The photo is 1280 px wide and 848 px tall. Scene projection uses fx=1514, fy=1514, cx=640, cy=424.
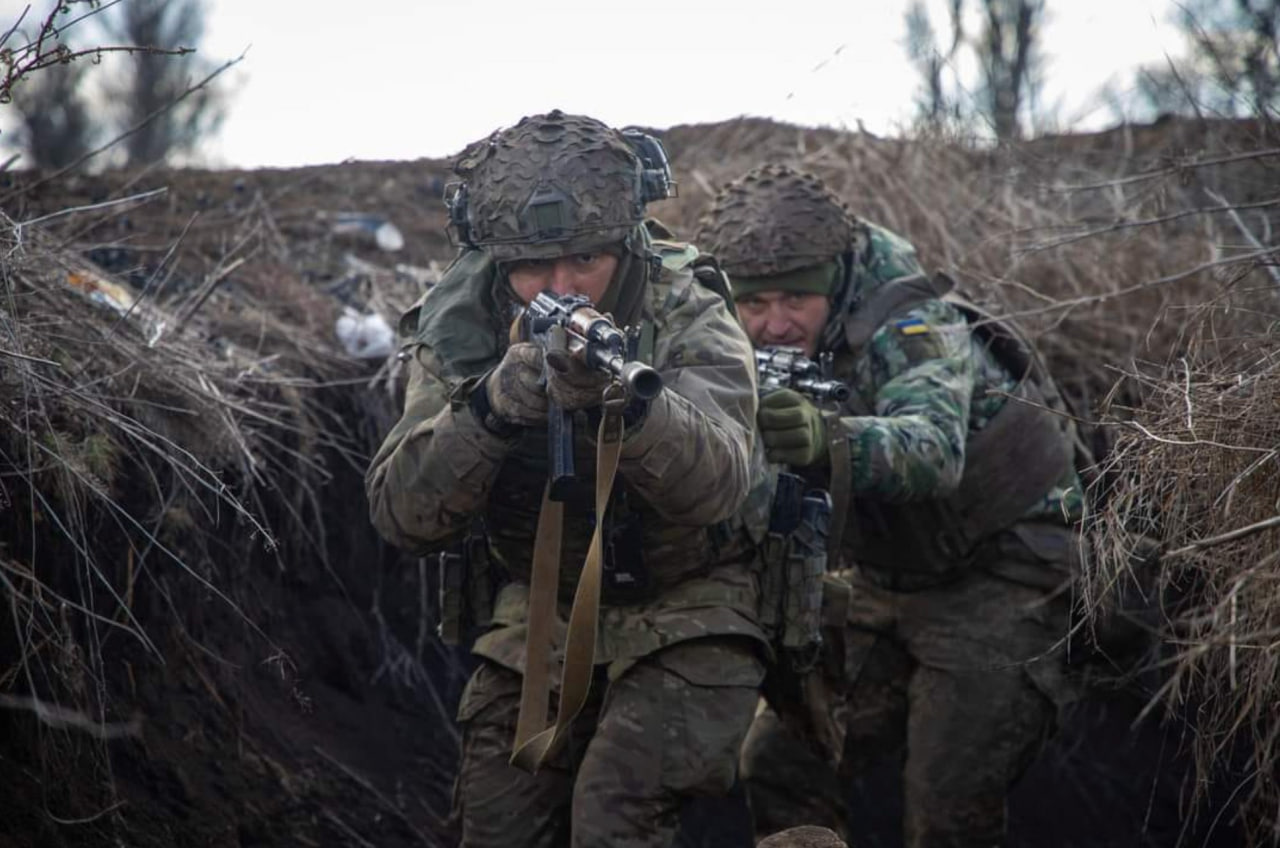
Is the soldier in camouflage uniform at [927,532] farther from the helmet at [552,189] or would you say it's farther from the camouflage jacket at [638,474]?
the helmet at [552,189]

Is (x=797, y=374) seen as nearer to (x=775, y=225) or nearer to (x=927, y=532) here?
(x=775, y=225)

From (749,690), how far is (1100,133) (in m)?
6.88

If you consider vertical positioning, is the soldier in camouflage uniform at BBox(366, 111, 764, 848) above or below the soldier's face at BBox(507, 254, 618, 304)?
below

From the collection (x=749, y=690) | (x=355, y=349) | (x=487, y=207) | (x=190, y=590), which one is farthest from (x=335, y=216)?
(x=749, y=690)

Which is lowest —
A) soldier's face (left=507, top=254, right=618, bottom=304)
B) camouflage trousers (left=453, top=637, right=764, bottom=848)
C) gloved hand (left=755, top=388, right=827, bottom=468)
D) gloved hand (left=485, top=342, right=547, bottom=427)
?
camouflage trousers (left=453, top=637, right=764, bottom=848)

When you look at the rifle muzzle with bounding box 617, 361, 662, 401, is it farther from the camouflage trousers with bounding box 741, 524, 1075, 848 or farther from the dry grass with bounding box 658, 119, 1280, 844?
the camouflage trousers with bounding box 741, 524, 1075, 848

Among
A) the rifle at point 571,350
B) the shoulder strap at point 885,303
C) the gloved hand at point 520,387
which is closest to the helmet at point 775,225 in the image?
the shoulder strap at point 885,303

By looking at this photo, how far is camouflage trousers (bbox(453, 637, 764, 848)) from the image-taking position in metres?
3.55

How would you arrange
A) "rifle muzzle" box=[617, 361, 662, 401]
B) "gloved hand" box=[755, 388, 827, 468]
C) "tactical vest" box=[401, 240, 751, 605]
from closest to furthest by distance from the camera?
"rifle muzzle" box=[617, 361, 662, 401] → "tactical vest" box=[401, 240, 751, 605] → "gloved hand" box=[755, 388, 827, 468]

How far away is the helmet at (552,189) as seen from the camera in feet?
12.1

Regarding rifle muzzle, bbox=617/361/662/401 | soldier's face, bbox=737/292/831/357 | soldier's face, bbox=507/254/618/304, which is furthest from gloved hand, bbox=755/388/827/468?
rifle muzzle, bbox=617/361/662/401

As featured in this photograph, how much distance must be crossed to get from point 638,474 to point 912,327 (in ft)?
5.68

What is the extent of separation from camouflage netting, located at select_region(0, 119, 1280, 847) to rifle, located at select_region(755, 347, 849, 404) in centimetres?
71

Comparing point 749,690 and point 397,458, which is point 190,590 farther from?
point 749,690
